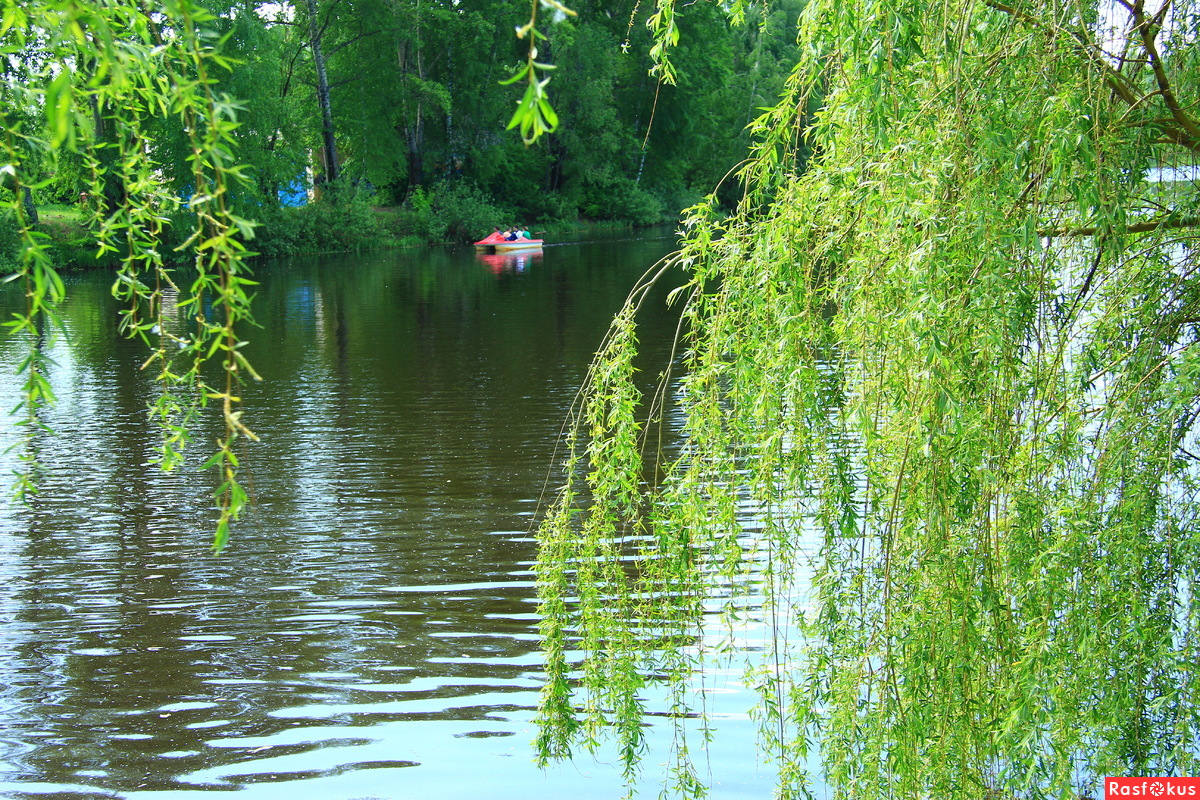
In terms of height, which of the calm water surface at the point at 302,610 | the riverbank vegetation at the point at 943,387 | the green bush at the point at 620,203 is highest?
the green bush at the point at 620,203

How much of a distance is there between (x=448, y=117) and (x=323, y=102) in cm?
586

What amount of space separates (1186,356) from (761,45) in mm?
2646

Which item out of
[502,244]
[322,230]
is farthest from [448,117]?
[322,230]

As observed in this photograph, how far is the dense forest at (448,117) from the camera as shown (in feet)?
123

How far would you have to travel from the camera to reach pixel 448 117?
44062 mm

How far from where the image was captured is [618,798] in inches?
202

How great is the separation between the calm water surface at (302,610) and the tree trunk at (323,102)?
84.6ft

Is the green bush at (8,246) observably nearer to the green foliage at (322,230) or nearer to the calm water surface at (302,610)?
the green foliage at (322,230)

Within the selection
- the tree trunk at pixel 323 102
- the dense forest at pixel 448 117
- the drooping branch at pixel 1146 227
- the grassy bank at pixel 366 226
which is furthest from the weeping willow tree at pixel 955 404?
the tree trunk at pixel 323 102

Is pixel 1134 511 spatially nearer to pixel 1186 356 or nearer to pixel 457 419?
pixel 1186 356

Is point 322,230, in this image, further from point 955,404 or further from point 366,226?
point 955,404

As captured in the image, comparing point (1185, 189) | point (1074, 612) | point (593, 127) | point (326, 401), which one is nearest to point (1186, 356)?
point (1074, 612)

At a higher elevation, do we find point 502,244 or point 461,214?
point 461,214

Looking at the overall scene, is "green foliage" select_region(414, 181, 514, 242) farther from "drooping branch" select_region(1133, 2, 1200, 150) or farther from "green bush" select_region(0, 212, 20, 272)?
"drooping branch" select_region(1133, 2, 1200, 150)
